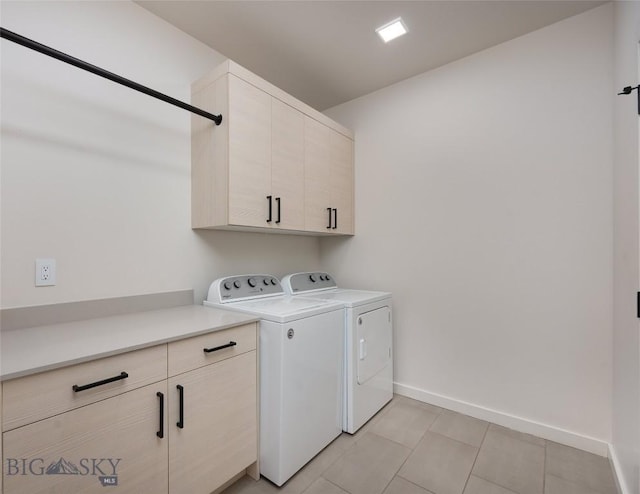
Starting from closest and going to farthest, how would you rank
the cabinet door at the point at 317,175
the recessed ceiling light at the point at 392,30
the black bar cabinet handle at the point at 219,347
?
1. the black bar cabinet handle at the point at 219,347
2. the recessed ceiling light at the point at 392,30
3. the cabinet door at the point at 317,175

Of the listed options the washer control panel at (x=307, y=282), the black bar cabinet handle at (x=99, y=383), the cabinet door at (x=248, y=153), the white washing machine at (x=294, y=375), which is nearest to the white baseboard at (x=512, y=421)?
the white washing machine at (x=294, y=375)

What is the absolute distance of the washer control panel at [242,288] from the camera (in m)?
1.90

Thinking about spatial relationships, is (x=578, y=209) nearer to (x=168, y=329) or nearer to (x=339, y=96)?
(x=339, y=96)

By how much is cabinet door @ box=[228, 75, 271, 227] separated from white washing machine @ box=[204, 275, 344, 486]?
50cm

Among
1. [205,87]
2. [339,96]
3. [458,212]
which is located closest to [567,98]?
[458,212]

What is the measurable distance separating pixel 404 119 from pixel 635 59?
1390 millimetres

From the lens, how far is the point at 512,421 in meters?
1.99

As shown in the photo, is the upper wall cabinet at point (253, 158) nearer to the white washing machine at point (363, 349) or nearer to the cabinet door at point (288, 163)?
the cabinet door at point (288, 163)

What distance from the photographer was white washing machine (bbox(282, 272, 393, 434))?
194 centimetres

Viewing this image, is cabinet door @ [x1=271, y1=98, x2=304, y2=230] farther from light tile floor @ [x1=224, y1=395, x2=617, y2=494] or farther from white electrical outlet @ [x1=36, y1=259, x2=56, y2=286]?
light tile floor @ [x1=224, y1=395, x2=617, y2=494]

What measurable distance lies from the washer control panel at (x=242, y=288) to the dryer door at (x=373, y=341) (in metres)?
0.66

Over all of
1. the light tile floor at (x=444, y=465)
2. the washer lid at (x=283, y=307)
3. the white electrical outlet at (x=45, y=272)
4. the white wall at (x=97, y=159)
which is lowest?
the light tile floor at (x=444, y=465)

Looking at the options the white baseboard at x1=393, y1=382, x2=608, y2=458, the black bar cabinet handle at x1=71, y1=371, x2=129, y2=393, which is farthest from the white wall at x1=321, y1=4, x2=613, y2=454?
the black bar cabinet handle at x1=71, y1=371, x2=129, y2=393

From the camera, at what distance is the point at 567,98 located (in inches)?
72.8
